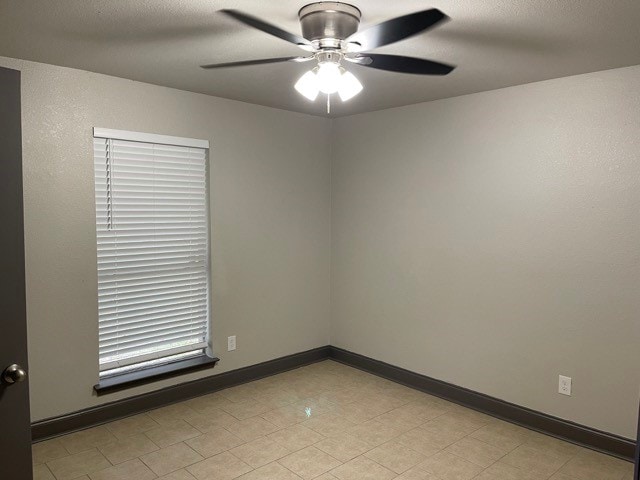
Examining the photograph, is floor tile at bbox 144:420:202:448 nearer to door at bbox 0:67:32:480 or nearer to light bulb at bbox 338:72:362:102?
door at bbox 0:67:32:480

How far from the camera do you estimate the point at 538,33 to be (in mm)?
→ 2299

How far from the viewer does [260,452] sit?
298cm

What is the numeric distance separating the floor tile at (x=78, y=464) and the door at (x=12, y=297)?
1.12 meters

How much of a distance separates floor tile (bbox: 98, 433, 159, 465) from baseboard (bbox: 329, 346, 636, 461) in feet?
6.72

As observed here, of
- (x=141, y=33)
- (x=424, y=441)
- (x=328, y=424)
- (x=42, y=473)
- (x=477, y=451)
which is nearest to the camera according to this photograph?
(x=141, y=33)

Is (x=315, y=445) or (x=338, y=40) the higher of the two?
(x=338, y=40)

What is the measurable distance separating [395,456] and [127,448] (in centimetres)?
165

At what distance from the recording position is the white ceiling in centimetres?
202

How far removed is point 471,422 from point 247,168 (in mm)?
2608

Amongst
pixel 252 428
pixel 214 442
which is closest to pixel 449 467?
pixel 252 428

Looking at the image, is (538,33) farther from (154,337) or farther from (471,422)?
(154,337)

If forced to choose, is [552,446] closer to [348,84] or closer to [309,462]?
[309,462]

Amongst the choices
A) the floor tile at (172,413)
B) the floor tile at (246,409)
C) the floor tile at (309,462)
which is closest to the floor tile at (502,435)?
the floor tile at (309,462)

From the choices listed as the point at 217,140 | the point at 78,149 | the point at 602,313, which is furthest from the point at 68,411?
the point at 602,313
